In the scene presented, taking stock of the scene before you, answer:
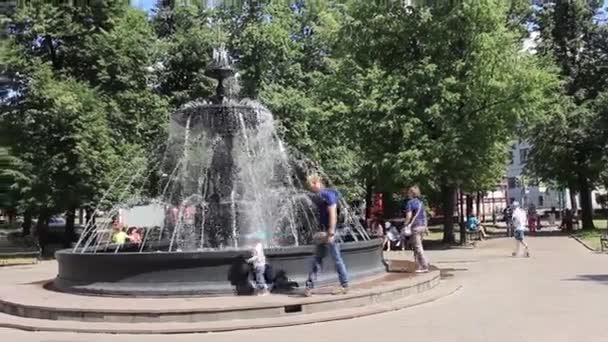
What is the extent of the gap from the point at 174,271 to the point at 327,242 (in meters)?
2.60

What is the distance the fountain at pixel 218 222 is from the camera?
474 inches

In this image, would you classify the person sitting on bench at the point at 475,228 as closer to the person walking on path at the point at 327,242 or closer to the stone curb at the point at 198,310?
the person walking on path at the point at 327,242

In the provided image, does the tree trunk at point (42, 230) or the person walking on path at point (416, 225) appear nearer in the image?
the person walking on path at point (416, 225)

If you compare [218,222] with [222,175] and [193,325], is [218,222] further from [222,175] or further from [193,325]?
[193,325]

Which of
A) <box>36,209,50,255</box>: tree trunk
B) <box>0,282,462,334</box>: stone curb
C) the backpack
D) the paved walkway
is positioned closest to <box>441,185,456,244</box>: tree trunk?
the backpack

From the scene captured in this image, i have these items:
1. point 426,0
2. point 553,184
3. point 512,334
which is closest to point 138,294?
point 512,334

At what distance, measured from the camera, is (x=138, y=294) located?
1214cm

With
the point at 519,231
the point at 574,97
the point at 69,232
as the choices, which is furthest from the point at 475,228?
the point at 69,232

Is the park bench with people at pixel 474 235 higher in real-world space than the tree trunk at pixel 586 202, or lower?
lower

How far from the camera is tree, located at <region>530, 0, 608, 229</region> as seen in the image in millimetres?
38750

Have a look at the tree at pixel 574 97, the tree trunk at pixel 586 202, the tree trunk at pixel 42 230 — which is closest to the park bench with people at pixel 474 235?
the tree at pixel 574 97

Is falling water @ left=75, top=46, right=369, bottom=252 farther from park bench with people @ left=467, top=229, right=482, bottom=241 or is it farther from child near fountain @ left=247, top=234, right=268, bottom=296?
park bench with people @ left=467, top=229, right=482, bottom=241

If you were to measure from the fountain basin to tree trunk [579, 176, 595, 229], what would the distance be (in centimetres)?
3081

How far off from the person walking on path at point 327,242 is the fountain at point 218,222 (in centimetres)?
70
